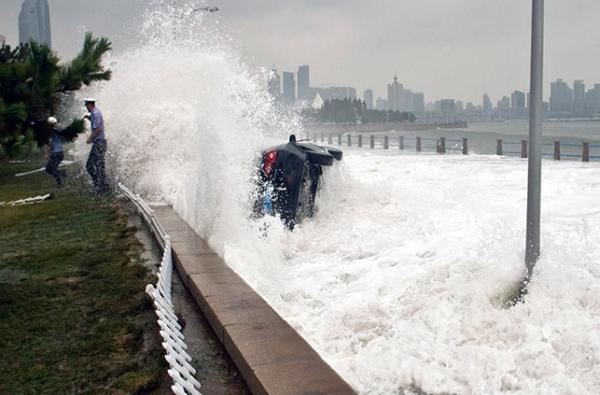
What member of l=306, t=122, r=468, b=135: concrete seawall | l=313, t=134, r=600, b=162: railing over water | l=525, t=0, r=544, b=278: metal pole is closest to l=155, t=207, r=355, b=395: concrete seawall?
l=525, t=0, r=544, b=278: metal pole

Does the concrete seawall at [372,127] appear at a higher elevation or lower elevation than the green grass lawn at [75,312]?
higher

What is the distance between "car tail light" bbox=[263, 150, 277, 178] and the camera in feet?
31.5

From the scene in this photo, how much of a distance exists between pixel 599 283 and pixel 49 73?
15.8 feet

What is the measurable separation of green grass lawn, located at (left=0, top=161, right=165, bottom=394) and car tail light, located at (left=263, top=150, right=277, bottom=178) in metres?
2.22

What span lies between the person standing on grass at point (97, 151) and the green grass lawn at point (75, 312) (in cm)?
349

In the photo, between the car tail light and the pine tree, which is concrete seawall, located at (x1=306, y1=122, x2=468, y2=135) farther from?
the pine tree

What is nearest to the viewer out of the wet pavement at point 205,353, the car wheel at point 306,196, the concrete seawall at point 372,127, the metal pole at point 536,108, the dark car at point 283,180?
the wet pavement at point 205,353

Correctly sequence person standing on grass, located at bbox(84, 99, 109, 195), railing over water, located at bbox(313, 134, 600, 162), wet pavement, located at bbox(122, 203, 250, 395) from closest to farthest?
1. wet pavement, located at bbox(122, 203, 250, 395)
2. person standing on grass, located at bbox(84, 99, 109, 195)
3. railing over water, located at bbox(313, 134, 600, 162)

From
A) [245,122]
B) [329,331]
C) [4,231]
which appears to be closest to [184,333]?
[329,331]

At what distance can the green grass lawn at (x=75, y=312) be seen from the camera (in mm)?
3559

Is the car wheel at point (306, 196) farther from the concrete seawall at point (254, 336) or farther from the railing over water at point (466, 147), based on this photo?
the railing over water at point (466, 147)

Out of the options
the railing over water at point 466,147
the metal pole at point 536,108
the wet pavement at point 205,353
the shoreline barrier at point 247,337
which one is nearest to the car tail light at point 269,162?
the shoreline barrier at point 247,337

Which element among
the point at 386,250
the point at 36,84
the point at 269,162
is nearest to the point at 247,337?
the point at 36,84

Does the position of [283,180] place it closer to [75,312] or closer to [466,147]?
[75,312]
